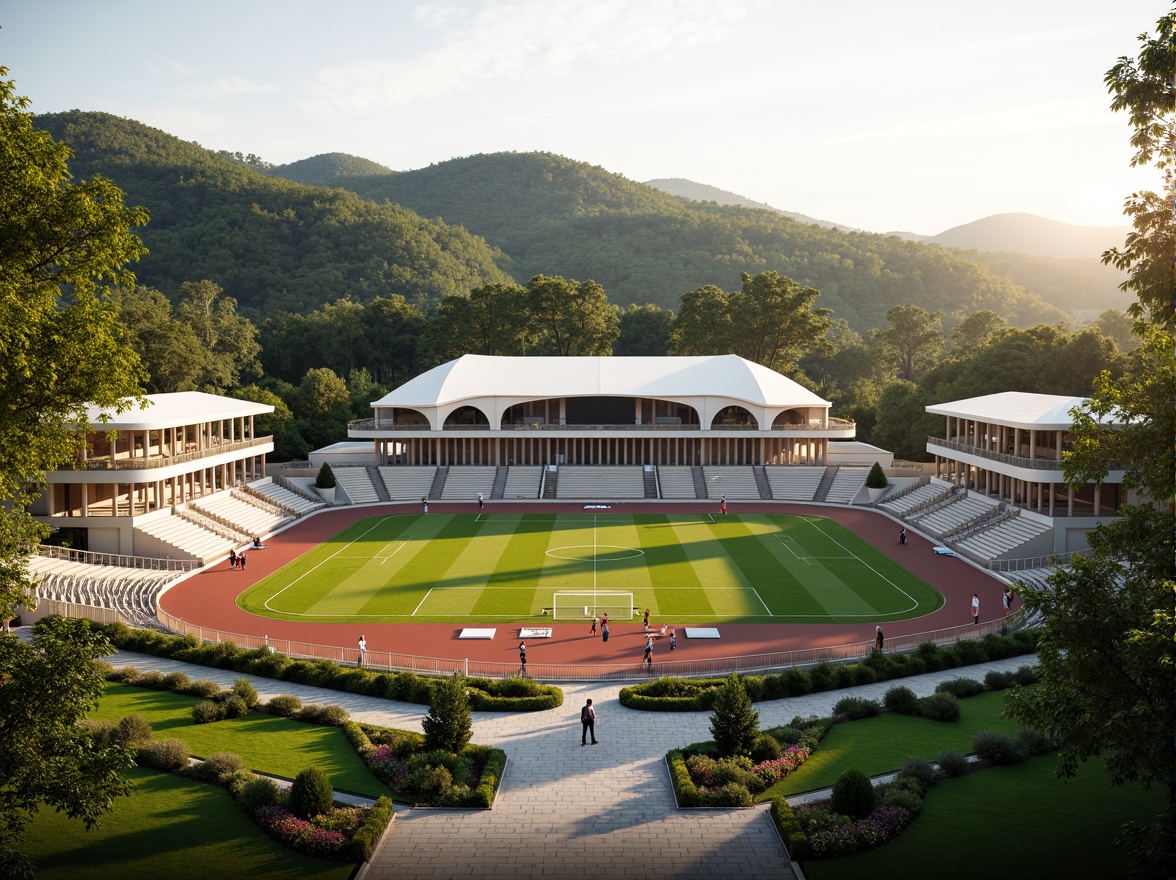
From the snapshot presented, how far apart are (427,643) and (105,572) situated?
57.0ft

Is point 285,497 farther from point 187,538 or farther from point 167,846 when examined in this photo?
point 167,846

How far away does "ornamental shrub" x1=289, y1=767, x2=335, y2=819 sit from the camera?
1794 centimetres

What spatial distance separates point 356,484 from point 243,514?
1247cm

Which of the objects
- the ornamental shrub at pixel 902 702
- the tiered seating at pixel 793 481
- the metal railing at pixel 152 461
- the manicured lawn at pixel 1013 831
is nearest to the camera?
the manicured lawn at pixel 1013 831

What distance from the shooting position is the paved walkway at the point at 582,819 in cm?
1636

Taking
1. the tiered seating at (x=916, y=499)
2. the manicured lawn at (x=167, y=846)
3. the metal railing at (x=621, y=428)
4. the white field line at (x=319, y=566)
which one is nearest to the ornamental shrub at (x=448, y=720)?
the manicured lawn at (x=167, y=846)

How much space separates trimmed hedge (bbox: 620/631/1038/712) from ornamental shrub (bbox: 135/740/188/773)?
11.8 meters

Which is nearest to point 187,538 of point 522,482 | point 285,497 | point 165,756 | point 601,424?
point 285,497

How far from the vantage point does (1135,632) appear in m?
11.8

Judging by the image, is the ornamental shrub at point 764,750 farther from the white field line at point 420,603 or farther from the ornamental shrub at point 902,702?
the white field line at point 420,603

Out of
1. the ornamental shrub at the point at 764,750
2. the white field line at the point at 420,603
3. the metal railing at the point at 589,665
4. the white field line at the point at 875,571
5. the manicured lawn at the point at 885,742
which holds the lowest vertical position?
the white field line at the point at 875,571

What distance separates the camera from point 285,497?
6084cm

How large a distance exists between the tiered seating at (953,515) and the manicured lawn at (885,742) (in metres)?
26.7

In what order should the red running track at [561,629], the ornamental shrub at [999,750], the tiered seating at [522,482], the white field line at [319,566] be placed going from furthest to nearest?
the tiered seating at [522,482] → the white field line at [319,566] → the red running track at [561,629] → the ornamental shrub at [999,750]
